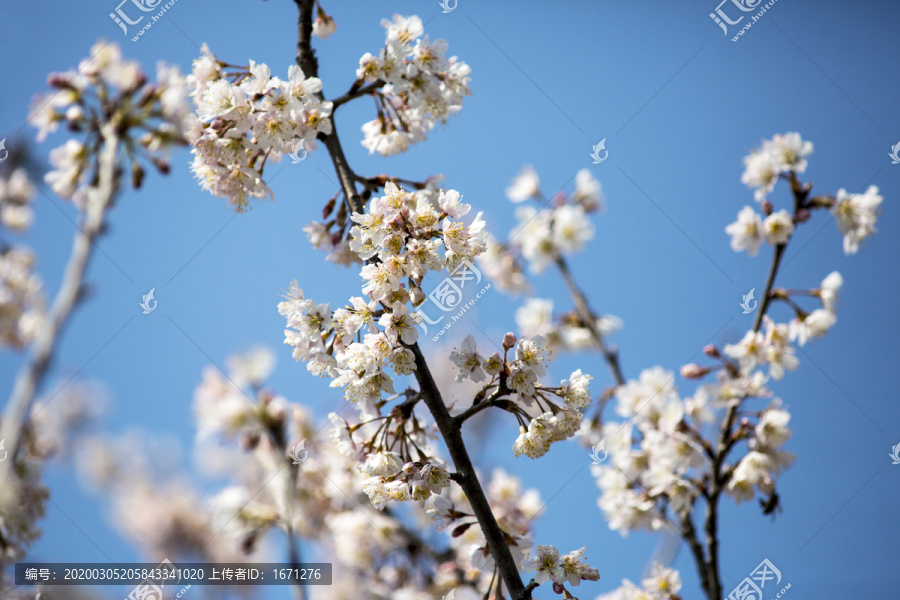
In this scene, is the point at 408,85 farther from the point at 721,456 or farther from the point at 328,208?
the point at 721,456

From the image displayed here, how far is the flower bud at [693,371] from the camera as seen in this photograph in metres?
2.98

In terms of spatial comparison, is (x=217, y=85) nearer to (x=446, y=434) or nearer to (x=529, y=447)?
(x=446, y=434)

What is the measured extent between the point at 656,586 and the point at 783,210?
6.29 ft

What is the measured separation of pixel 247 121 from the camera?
177 centimetres

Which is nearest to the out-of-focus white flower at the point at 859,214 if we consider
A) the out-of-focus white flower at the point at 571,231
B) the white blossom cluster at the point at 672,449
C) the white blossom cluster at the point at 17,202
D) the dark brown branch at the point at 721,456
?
the dark brown branch at the point at 721,456

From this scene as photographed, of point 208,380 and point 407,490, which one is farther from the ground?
point 208,380

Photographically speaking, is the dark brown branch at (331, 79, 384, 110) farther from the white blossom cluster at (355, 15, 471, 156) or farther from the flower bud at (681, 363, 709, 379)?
the flower bud at (681, 363, 709, 379)

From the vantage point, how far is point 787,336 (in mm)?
3084

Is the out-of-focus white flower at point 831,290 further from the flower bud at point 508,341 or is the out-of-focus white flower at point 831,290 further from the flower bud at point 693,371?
the flower bud at point 508,341

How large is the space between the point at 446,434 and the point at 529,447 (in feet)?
0.98

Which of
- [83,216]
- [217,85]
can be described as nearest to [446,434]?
[217,85]

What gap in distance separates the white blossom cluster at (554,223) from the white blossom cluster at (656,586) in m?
2.15

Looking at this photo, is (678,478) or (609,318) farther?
(609,318)

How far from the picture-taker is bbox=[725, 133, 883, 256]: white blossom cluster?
2.95 m
